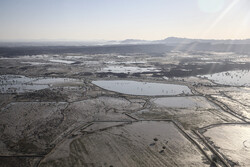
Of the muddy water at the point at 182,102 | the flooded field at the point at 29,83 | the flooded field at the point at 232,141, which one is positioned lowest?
the flooded field at the point at 232,141

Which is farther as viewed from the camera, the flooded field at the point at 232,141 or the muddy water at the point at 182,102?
the muddy water at the point at 182,102

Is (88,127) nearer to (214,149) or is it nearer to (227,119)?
(214,149)

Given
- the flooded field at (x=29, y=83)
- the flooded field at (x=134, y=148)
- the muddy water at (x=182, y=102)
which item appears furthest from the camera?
the flooded field at (x=29, y=83)

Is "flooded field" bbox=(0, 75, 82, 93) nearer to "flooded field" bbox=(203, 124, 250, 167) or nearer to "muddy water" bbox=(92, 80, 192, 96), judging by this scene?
"muddy water" bbox=(92, 80, 192, 96)

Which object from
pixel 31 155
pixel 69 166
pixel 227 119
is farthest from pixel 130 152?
pixel 227 119

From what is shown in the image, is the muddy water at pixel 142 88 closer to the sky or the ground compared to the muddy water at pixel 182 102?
closer to the sky

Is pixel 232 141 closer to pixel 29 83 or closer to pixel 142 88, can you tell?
pixel 142 88

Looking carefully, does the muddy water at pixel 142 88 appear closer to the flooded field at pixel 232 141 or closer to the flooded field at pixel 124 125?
the flooded field at pixel 124 125

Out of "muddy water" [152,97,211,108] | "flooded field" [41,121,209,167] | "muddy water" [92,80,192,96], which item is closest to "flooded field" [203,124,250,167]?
"flooded field" [41,121,209,167]

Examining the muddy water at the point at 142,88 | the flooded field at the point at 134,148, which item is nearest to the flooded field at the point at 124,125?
the flooded field at the point at 134,148
